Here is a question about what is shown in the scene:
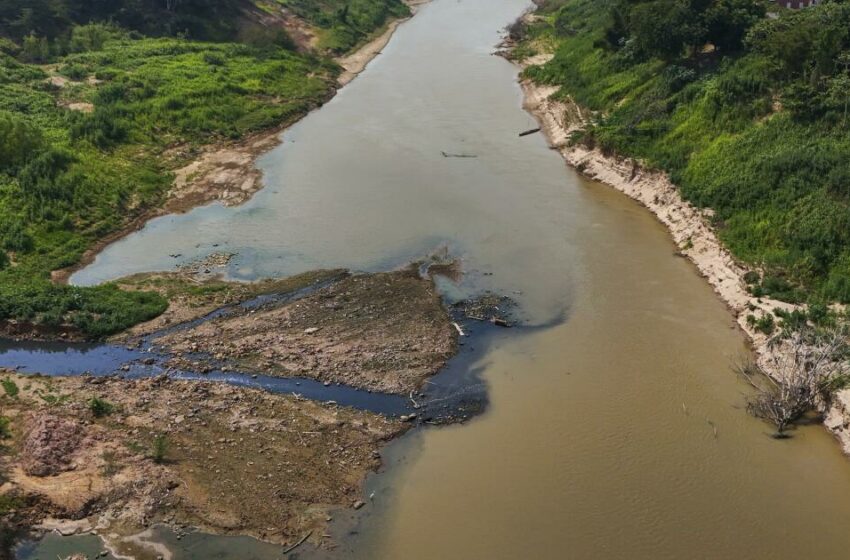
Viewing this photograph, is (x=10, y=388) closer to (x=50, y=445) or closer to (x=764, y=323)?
(x=50, y=445)

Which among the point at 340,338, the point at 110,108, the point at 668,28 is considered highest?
the point at 668,28

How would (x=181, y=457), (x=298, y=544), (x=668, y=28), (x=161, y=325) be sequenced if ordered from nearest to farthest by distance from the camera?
(x=298, y=544) < (x=181, y=457) < (x=161, y=325) < (x=668, y=28)

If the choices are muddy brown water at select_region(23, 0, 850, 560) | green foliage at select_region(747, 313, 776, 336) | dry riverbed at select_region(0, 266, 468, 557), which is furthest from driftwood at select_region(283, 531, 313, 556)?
green foliage at select_region(747, 313, 776, 336)

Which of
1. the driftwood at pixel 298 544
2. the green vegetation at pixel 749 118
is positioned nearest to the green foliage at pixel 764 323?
the green vegetation at pixel 749 118

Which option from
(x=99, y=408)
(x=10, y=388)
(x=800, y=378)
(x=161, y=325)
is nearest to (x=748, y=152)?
(x=800, y=378)

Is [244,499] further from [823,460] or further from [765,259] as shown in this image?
[765,259]

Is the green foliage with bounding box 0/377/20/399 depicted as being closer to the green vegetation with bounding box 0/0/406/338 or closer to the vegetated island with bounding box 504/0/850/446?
the green vegetation with bounding box 0/0/406/338

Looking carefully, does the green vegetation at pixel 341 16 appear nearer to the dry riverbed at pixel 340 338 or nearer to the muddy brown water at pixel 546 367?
the muddy brown water at pixel 546 367
